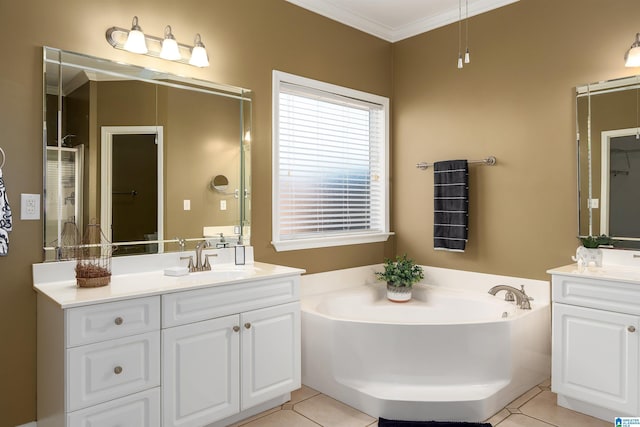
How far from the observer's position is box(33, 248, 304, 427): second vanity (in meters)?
1.86

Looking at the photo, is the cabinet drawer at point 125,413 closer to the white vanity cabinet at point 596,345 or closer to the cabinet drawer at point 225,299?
the cabinet drawer at point 225,299

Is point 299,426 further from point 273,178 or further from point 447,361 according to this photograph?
point 273,178

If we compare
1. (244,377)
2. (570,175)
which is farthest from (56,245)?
(570,175)

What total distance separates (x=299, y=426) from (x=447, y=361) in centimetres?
94

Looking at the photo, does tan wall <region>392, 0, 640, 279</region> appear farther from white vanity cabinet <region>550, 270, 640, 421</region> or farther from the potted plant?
white vanity cabinet <region>550, 270, 640, 421</region>

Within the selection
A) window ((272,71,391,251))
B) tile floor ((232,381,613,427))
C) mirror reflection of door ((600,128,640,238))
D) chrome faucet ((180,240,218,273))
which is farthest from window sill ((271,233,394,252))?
mirror reflection of door ((600,128,640,238))

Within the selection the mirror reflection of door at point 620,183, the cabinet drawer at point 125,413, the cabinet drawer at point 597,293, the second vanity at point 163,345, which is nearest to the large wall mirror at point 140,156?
the second vanity at point 163,345

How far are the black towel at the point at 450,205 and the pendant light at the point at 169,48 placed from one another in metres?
2.17

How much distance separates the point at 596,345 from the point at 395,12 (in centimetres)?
283

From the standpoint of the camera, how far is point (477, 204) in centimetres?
353

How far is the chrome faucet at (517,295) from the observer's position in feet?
10.0

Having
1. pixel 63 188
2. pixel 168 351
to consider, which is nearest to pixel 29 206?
pixel 63 188

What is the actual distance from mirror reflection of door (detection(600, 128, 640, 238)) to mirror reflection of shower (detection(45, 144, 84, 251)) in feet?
10.4

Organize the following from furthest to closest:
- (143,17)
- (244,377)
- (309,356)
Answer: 1. (309,356)
2. (143,17)
3. (244,377)
